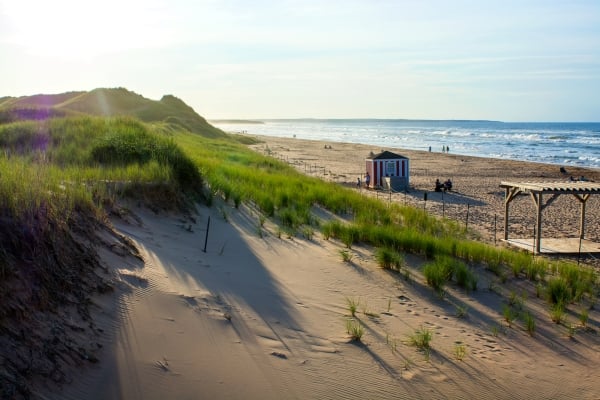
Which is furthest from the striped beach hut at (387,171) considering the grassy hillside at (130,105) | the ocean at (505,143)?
the grassy hillside at (130,105)

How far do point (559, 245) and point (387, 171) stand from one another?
12.8 metres

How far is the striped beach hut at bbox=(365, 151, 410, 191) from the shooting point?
982 inches

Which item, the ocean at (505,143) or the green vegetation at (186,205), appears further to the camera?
the ocean at (505,143)

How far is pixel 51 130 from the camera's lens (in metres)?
15.5

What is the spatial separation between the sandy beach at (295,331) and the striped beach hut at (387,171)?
50.3 feet

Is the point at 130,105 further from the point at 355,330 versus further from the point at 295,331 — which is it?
the point at 355,330

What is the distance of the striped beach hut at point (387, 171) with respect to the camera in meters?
25.0

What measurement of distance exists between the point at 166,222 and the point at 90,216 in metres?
2.84

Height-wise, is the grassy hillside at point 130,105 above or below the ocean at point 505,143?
above

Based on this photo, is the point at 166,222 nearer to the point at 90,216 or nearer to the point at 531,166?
the point at 90,216

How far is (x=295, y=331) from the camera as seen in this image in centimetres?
594

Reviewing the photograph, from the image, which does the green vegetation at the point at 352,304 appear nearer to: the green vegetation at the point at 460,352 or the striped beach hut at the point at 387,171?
the green vegetation at the point at 460,352

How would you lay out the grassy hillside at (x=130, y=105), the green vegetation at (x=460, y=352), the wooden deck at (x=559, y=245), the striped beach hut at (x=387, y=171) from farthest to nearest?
the grassy hillside at (x=130, y=105)
the striped beach hut at (x=387, y=171)
the wooden deck at (x=559, y=245)
the green vegetation at (x=460, y=352)

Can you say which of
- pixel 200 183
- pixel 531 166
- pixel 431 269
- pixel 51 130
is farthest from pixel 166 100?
pixel 431 269
